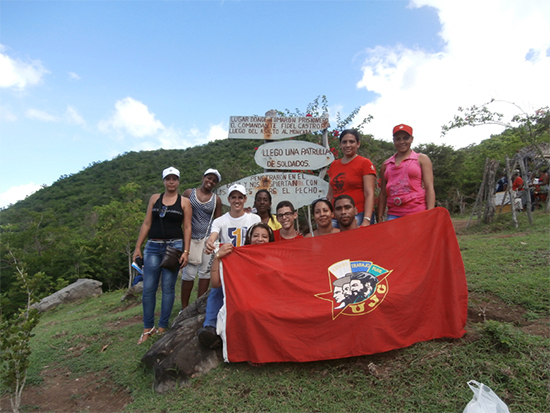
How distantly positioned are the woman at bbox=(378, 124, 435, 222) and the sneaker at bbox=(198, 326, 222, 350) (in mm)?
2275

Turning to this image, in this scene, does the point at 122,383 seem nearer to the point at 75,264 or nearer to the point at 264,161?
the point at 264,161

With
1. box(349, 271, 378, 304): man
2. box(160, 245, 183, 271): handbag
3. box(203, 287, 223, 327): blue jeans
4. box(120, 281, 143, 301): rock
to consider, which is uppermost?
box(160, 245, 183, 271): handbag

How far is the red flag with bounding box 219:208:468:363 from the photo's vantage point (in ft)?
9.14

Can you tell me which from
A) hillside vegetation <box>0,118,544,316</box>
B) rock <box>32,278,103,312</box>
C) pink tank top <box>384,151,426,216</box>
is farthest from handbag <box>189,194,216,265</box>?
rock <box>32,278,103,312</box>

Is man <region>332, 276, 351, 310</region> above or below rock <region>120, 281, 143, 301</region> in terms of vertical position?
above

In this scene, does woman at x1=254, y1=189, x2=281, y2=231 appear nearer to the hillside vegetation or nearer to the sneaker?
the sneaker

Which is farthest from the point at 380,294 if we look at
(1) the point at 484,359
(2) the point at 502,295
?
(2) the point at 502,295

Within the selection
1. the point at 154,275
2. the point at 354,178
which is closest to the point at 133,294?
the point at 154,275

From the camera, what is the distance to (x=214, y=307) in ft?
10.5

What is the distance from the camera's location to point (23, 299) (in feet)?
61.8

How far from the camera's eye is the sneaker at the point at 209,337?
2.99 m

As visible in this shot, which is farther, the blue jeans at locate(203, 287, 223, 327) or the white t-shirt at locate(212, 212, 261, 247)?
the white t-shirt at locate(212, 212, 261, 247)

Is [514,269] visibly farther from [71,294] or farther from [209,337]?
[71,294]

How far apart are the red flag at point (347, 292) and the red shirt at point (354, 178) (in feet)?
2.18
